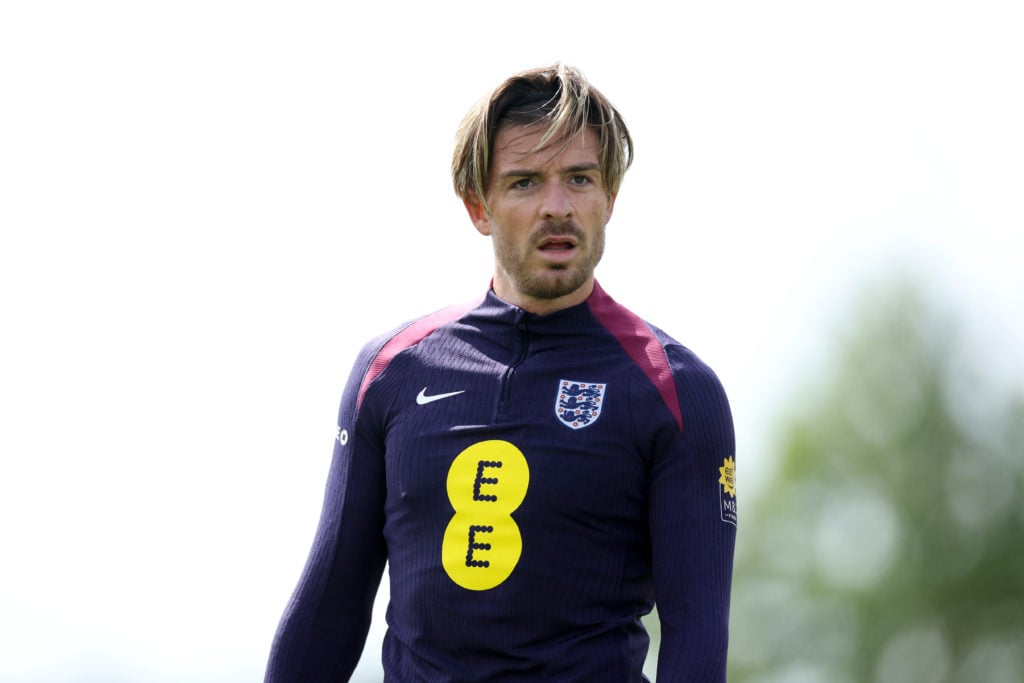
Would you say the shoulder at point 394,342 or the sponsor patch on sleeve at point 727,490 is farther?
the shoulder at point 394,342

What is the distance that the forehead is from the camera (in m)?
4.46

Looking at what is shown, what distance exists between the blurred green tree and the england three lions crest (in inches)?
937

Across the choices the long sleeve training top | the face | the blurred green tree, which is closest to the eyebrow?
the face

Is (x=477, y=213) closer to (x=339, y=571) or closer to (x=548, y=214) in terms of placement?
(x=548, y=214)

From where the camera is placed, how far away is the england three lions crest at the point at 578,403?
4336mm

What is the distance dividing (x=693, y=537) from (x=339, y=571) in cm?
109

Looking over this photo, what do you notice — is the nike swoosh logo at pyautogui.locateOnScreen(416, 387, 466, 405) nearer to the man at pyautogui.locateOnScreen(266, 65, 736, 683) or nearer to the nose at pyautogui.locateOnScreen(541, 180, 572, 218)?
the man at pyautogui.locateOnScreen(266, 65, 736, 683)

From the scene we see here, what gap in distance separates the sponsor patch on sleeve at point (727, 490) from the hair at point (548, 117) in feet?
2.90

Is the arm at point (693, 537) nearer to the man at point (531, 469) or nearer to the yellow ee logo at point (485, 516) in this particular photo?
the man at point (531, 469)

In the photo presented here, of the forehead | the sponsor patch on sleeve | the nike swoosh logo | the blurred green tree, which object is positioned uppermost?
the forehead

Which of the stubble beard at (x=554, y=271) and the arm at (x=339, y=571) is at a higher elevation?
the stubble beard at (x=554, y=271)

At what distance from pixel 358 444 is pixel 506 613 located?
769 mm

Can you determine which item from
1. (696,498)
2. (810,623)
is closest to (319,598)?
(696,498)

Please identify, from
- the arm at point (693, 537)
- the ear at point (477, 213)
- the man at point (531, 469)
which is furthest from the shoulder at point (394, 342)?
the arm at point (693, 537)
